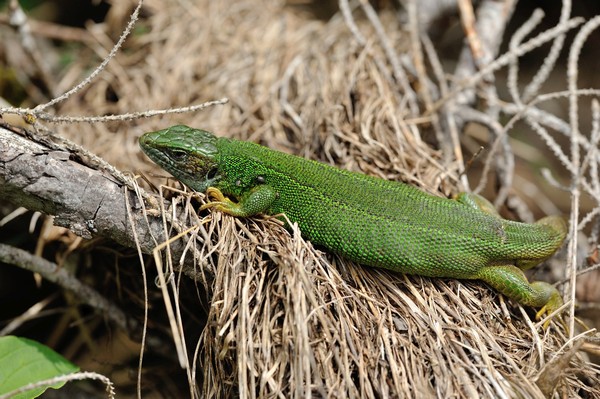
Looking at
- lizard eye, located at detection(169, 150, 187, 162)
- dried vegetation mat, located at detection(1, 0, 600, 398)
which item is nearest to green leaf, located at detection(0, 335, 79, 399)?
dried vegetation mat, located at detection(1, 0, 600, 398)

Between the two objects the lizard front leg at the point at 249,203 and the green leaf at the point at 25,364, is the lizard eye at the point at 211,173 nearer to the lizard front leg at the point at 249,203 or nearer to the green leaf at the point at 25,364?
the lizard front leg at the point at 249,203

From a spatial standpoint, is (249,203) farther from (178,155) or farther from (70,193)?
(70,193)

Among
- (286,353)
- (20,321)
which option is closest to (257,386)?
(286,353)

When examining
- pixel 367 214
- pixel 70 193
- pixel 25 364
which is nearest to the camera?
pixel 70 193

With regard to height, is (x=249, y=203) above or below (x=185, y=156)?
below

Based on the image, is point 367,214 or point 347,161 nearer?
point 367,214

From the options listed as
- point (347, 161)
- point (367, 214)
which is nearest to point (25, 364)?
point (367, 214)

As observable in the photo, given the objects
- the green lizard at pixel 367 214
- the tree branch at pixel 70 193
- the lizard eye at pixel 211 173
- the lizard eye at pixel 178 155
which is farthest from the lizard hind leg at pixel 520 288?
the lizard eye at pixel 178 155
